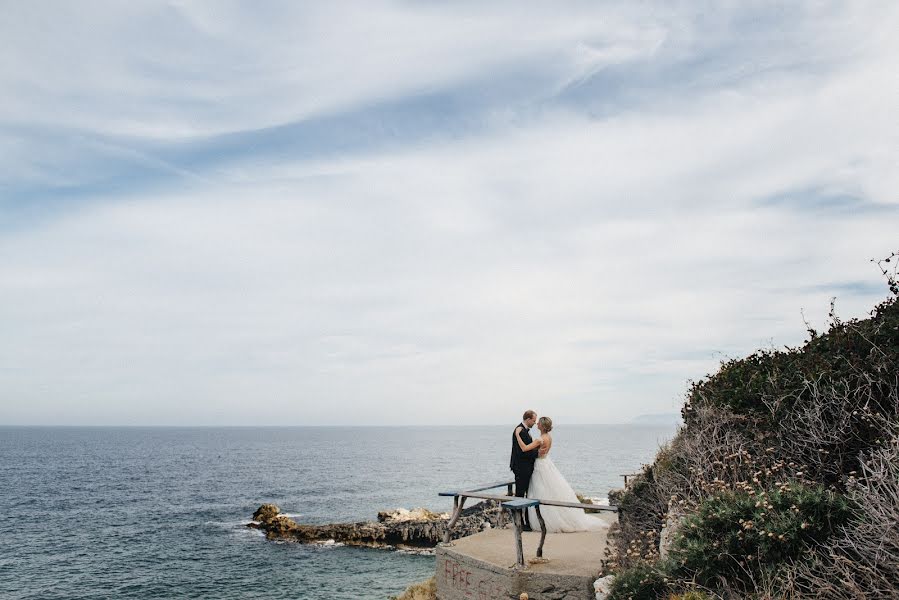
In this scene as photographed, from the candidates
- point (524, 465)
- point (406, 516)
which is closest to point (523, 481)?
point (524, 465)

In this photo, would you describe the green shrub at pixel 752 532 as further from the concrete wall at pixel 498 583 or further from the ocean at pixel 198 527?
the ocean at pixel 198 527

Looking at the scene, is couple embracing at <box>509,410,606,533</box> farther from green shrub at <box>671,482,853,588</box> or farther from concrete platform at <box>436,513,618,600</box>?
green shrub at <box>671,482,853,588</box>

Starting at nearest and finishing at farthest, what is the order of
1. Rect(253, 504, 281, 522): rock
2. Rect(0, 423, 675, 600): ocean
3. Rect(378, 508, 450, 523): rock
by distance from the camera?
1. Rect(0, 423, 675, 600): ocean
2. Rect(378, 508, 450, 523): rock
3. Rect(253, 504, 281, 522): rock

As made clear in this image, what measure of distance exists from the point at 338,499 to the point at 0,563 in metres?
33.3

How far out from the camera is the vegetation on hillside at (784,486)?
16.9 ft

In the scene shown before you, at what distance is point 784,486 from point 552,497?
638 centimetres

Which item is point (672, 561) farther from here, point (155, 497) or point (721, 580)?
point (155, 497)

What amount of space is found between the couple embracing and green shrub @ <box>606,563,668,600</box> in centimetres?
437

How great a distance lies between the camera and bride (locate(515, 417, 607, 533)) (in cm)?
1200

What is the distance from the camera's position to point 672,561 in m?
6.54

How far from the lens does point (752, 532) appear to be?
19.7ft

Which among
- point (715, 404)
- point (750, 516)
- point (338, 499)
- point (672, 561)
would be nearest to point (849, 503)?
point (750, 516)

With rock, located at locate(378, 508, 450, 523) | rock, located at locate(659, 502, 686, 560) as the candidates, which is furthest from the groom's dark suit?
rock, located at locate(378, 508, 450, 523)

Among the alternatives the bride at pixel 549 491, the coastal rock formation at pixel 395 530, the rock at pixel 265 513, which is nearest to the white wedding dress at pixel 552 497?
the bride at pixel 549 491
